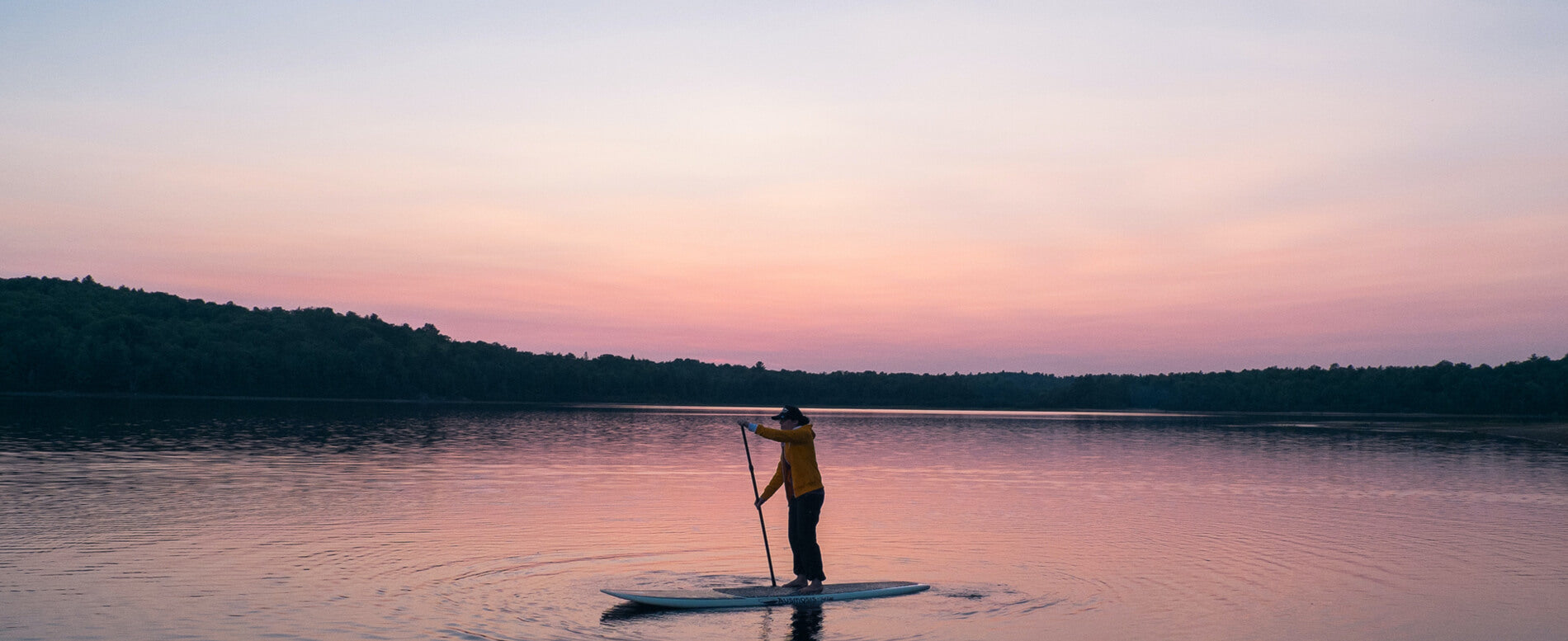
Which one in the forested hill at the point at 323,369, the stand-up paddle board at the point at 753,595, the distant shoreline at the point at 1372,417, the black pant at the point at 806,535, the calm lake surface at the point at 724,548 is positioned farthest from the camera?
the forested hill at the point at 323,369

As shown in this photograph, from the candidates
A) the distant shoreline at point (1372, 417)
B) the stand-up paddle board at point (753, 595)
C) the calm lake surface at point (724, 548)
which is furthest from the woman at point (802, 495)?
the distant shoreline at point (1372, 417)

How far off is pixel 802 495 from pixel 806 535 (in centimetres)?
58

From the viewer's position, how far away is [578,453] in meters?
46.4

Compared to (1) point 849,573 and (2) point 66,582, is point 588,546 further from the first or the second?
(2) point 66,582

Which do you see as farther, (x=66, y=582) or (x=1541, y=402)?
(x=1541, y=402)

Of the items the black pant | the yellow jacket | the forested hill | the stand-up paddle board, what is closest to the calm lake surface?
the stand-up paddle board

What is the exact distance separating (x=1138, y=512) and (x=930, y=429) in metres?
58.3

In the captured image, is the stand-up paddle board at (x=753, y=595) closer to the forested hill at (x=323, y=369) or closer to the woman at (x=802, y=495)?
the woman at (x=802, y=495)

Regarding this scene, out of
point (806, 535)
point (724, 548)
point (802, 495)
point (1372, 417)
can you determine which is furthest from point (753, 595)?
point (1372, 417)

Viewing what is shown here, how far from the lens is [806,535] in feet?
49.9

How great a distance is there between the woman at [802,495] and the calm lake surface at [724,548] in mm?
686

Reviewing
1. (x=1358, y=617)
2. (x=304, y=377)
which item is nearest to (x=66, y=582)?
(x=1358, y=617)

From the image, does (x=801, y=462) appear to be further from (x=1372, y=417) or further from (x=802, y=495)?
(x=1372, y=417)

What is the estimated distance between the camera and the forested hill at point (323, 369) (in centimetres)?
14300
